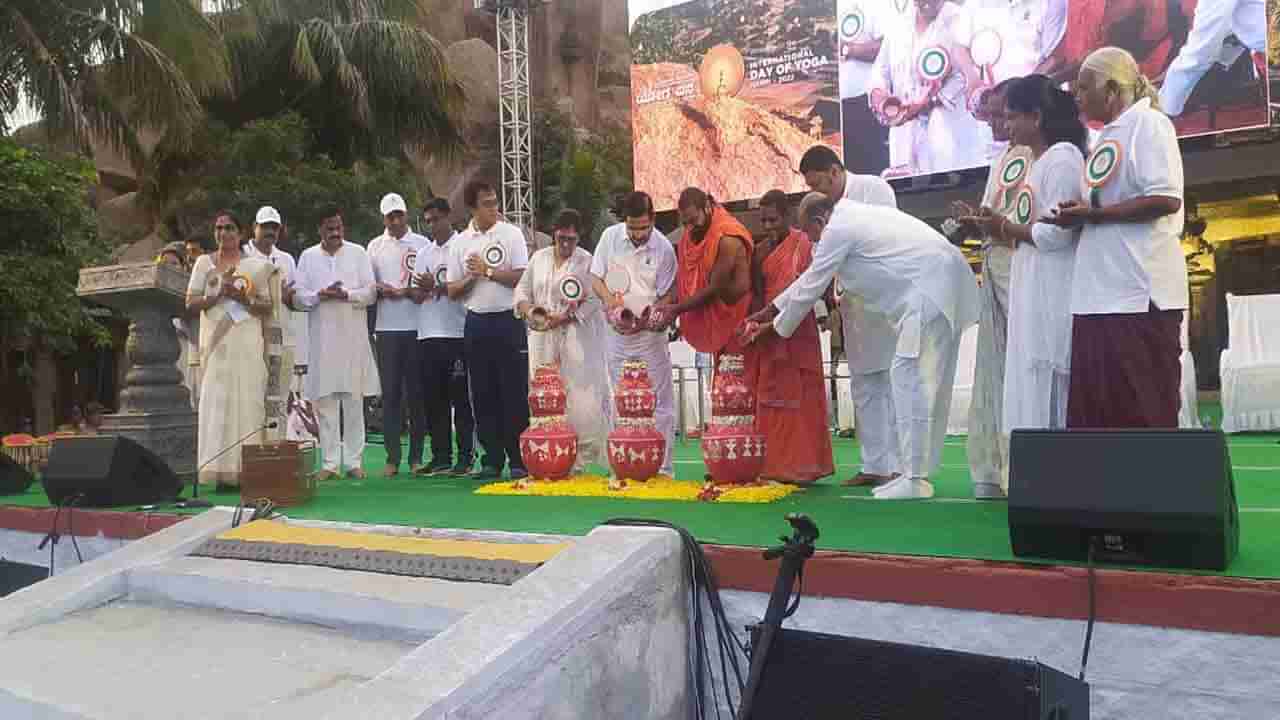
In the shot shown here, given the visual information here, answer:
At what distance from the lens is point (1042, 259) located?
13.2 feet

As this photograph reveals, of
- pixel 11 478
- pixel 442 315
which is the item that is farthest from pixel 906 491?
pixel 11 478

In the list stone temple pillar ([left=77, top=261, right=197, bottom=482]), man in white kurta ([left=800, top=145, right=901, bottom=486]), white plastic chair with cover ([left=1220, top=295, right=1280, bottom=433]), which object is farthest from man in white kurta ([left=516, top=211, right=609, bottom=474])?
white plastic chair with cover ([left=1220, top=295, right=1280, bottom=433])

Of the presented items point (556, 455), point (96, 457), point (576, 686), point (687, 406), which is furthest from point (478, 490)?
point (687, 406)

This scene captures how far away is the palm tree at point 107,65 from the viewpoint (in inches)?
393

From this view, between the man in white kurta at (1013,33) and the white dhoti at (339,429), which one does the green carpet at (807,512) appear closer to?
the white dhoti at (339,429)

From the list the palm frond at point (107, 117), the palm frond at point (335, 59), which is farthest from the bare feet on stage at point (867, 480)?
the palm frond at point (335, 59)

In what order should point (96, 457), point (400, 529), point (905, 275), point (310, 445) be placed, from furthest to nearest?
1. point (310, 445)
2. point (96, 457)
3. point (905, 275)
4. point (400, 529)

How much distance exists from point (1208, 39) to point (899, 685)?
13381 millimetres

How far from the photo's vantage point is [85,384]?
17.1m

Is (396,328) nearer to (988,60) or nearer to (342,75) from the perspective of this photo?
(988,60)

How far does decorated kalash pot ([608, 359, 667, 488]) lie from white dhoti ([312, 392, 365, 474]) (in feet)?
8.03

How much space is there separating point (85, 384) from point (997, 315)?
16.5 meters

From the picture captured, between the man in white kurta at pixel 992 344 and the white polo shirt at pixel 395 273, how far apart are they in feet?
12.3

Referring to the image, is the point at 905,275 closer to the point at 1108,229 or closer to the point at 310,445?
the point at 1108,229
